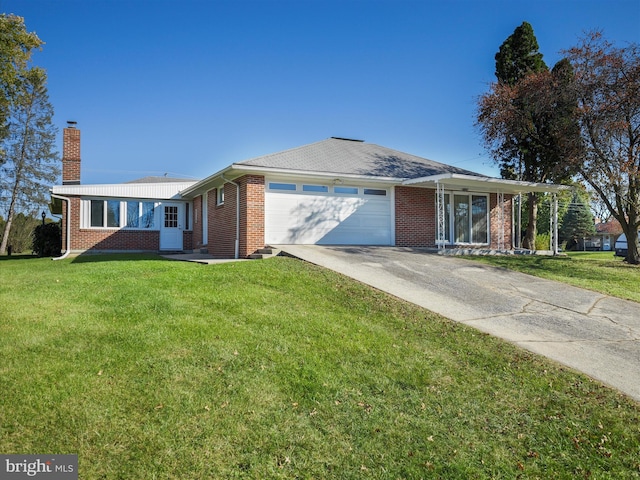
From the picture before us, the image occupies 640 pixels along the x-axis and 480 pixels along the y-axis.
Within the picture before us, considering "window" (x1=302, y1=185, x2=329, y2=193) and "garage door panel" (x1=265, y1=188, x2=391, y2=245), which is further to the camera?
"window" (x1=302, y1=185, x2=329, y2=193)

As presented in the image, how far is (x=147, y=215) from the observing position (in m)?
19.7

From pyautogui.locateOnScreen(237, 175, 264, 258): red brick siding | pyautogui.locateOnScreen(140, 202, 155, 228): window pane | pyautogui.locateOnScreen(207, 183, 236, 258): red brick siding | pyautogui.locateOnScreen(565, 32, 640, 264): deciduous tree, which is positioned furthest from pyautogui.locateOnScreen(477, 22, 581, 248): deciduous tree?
pyautogui.locateOnScreen(140, 202, 155, 228): window pane

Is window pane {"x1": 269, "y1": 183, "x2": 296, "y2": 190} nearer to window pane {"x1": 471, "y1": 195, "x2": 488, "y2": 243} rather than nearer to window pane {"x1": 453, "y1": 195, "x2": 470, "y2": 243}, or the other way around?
window pane {"x1": 453, "y1": 195, "x2": 470, "y2": 243}

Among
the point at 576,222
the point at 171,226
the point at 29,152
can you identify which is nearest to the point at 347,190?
the point at 171,226

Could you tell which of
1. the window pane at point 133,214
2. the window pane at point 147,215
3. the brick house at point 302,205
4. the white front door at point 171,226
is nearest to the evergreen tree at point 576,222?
the brick house at point 302,205

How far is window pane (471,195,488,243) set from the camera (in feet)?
54.6

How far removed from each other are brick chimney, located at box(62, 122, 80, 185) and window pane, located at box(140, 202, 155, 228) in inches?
128

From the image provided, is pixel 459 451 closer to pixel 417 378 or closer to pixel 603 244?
pixel 417 378

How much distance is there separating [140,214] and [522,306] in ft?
55.7

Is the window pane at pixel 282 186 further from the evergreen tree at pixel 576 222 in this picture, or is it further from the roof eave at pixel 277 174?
the evergreen tree at pixel 576 222

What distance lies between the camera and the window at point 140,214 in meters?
19.4

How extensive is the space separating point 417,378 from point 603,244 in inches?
2256

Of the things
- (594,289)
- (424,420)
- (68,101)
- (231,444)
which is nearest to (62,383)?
(231,444)

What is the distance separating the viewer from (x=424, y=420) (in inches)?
148
